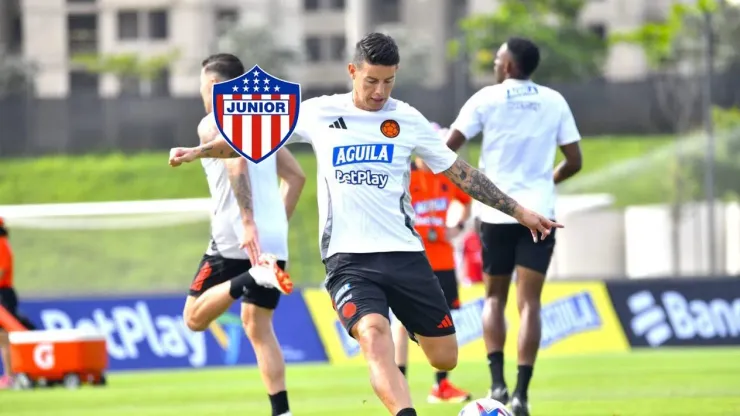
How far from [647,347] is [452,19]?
2201 inches

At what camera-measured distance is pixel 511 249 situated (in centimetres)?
1083

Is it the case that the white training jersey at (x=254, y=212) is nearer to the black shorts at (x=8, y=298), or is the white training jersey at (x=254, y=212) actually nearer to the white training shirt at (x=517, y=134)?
the white training shirt at (x=517, y=134)

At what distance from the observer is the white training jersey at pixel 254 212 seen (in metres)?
9.94

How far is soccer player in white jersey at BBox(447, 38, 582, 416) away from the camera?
10.7 m

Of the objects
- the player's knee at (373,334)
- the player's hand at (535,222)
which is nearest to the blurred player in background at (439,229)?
the player's hand at (535,222)

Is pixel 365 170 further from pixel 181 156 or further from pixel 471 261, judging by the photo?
pixel 471 261

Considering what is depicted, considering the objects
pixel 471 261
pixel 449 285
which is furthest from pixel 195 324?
pixel 471 261

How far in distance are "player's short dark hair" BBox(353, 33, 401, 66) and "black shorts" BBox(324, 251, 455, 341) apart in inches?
36.8

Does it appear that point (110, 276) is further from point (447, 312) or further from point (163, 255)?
point (447, 312)

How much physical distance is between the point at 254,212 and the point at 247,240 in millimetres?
371

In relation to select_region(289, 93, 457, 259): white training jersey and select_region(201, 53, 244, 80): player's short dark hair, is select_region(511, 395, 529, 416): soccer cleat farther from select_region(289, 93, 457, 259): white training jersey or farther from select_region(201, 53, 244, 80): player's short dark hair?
select_region(201, 53, 244, 80): player's short dark hair

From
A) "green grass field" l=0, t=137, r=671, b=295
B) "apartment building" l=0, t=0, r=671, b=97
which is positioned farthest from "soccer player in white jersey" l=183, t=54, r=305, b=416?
"apartment building" l=0, t=0, r=671, b=97

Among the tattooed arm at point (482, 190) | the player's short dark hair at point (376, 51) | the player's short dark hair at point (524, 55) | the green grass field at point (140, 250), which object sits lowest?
the green grass field at point (140, 250)

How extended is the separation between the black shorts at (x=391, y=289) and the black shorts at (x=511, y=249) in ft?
7.69
